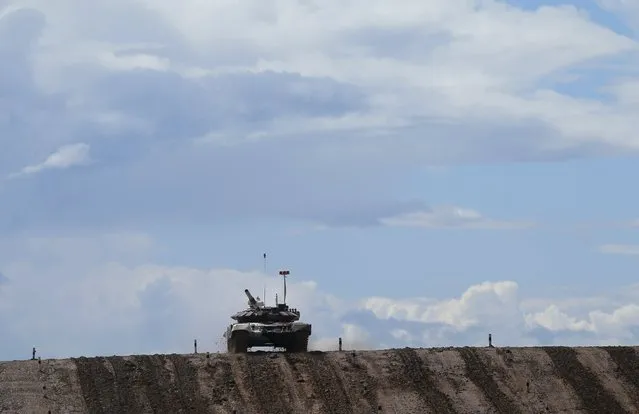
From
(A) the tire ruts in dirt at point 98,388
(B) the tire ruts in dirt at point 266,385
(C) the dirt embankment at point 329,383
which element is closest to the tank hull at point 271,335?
(C) the dirt embankment at point 329,383

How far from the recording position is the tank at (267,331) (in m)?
71.1

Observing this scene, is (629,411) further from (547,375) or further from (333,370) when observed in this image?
(333,370)

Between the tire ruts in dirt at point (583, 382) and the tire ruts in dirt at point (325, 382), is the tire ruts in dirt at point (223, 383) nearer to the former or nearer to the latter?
the tire ruts in dirt at point (325, 382)

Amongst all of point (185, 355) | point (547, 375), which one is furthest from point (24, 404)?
point (547, 375)

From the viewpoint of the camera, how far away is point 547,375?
68312 millimetres

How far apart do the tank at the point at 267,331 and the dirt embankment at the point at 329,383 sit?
2639 mm

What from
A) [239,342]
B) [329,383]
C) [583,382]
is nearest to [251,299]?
[239,342]

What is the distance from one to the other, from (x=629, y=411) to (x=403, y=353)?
11665 mm

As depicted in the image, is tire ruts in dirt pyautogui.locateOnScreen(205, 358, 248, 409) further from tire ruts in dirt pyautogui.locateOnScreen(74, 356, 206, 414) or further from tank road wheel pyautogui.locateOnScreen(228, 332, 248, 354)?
tank road wheel pyautogui.locateOnScreen(228, 332, 248, 354)

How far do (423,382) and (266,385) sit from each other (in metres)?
7.94

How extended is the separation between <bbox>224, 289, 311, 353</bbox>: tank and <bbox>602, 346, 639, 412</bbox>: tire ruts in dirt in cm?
1638

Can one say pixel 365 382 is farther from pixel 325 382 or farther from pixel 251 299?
pixel 251 299

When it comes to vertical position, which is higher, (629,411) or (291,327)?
(291,327)

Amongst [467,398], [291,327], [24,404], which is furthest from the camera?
[291,327]
